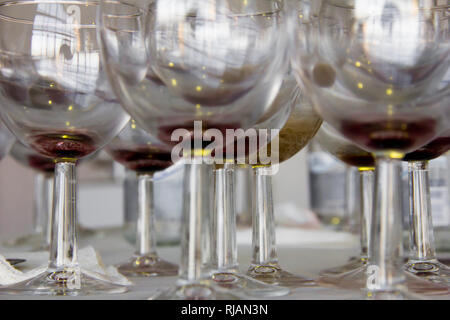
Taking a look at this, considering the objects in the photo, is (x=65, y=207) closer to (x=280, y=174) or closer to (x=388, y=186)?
(x=388, y=186)

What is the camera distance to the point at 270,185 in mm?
666

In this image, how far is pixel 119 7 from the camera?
0.49 metres

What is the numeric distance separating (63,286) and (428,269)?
340mm

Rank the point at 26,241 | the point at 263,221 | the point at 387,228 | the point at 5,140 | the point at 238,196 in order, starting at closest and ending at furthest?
the point at 387,228, the point at 263,221, the point at 5,140, the point at 26,241, the point at 238,196

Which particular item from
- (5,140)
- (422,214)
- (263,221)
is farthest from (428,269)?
(5,140)

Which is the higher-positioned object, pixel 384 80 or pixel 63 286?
pixel 384 80

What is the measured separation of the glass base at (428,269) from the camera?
582 mm

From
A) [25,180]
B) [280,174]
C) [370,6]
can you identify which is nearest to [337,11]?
[370,6]

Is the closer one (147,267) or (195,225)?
(195,225)

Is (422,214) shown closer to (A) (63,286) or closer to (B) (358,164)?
(B) (358,164)

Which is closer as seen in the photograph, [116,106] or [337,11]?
[337,11]

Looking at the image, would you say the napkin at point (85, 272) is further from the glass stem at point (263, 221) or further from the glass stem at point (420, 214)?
the glass stem at point (420, 214)
